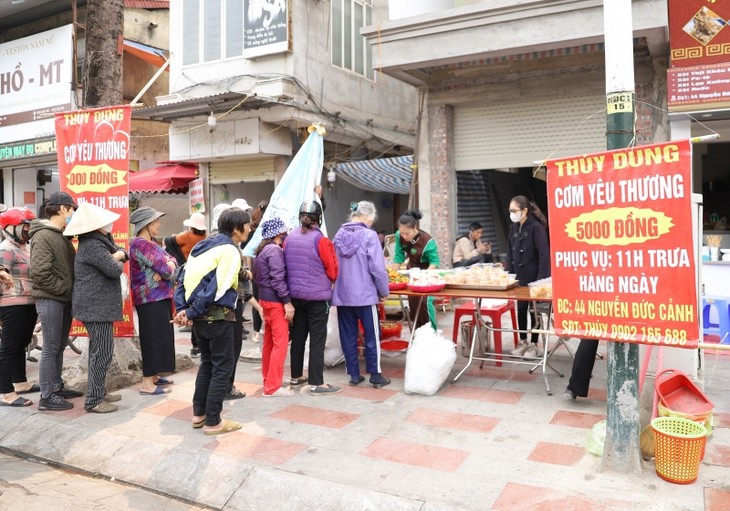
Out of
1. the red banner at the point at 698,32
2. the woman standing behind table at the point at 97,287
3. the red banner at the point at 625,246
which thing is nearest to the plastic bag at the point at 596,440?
the red banner at the point at 625,246

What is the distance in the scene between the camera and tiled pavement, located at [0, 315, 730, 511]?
146 inches

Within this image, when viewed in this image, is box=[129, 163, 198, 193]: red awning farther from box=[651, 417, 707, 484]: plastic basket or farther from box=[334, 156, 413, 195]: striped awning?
box=[651, 417, 707, 484]: plastic basket

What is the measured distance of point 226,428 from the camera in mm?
4910

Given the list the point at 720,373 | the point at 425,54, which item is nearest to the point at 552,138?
the point at 425,54

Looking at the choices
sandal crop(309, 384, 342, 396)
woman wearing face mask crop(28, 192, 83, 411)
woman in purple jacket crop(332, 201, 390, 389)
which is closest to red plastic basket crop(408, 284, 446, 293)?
woman in purple jacket crop(332, 201, 390, 389)

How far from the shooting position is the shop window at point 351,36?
13609 mm

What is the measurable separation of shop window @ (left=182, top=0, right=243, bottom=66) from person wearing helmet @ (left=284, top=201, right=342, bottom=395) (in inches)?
326

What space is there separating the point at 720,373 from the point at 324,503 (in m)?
4.75

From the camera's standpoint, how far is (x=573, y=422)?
495 cm

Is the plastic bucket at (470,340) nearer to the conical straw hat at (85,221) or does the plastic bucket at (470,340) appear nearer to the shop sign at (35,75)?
the conical straw hat at (85,221)

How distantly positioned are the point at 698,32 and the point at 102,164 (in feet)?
25.7

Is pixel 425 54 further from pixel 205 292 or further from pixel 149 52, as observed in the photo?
pixel 149 52

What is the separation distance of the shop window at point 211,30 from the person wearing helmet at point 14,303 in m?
8.04

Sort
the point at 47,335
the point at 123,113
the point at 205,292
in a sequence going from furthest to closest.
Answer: the point at 123,113 < the point at 47,335 < the point at 205,292
